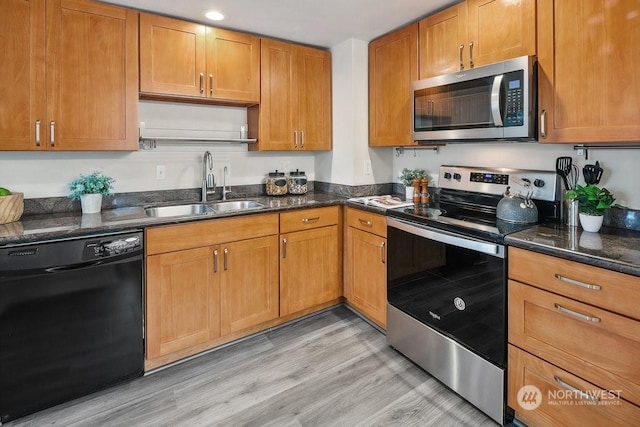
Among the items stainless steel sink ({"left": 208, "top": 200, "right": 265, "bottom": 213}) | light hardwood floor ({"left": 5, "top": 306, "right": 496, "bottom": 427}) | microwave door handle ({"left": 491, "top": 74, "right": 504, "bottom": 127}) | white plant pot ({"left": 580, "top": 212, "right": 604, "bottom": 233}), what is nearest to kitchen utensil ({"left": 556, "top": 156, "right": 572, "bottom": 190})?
white plant pot ({"left": 580, "top": 212, "right": 604, "bottom": 233})

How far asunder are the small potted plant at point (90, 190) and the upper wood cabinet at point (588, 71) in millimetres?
2564

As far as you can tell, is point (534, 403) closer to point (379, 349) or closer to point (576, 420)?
point (576, 420)

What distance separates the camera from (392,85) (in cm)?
278

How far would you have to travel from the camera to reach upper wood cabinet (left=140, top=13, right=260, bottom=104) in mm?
2398

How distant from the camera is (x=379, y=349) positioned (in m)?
2.48

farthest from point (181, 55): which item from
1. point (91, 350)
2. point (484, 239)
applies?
point (484, 239)

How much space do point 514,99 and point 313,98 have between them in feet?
5.51

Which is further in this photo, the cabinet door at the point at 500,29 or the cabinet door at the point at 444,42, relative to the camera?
the cabinet door at the point at 444,42

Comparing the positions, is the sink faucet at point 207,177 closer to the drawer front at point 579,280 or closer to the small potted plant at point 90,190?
the small potted plant at point 90,190

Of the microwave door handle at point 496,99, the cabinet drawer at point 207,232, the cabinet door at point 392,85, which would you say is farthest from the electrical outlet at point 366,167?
the microwave door handle at point 496,99

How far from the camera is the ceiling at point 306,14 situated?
2.32 m

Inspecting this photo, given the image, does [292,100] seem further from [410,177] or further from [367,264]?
[367,264]

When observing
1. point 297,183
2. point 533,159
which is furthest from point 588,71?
point 297,183

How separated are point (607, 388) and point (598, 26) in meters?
1.51
